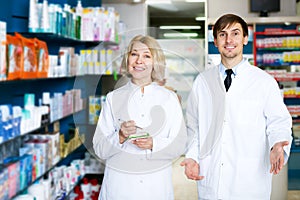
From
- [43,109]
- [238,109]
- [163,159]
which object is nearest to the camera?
[163,159]

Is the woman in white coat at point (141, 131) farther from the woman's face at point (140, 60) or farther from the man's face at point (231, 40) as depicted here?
the man's face at point (231, 40)

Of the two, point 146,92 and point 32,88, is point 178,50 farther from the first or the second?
point 32,88

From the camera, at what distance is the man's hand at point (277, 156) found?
1786 mm

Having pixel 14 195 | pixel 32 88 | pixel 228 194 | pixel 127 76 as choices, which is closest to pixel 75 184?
pixel 32 88

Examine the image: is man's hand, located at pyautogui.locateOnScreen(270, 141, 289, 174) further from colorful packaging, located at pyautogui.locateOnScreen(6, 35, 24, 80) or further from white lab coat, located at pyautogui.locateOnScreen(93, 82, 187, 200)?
colorful packaging, located at pyautogui.locateOnScreen(6, 35, 24, 80)

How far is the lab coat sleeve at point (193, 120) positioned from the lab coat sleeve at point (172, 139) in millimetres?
228

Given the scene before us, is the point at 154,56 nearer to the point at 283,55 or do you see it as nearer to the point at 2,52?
the point at 2,52

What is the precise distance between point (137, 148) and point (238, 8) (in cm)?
521

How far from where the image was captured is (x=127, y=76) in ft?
5.77

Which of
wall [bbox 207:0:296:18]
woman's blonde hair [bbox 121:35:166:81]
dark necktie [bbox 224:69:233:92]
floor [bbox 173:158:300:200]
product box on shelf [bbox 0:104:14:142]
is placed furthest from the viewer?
wall [bbox 207:0:296:18]

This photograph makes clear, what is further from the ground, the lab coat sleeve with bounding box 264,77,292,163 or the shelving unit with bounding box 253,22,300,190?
the shelving unit with bounding box 253,22,300,190

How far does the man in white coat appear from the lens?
196 cm

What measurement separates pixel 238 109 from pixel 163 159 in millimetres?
445

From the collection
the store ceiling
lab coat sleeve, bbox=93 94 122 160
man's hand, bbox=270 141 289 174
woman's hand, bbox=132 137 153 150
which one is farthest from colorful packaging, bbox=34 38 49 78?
the store ceiling
